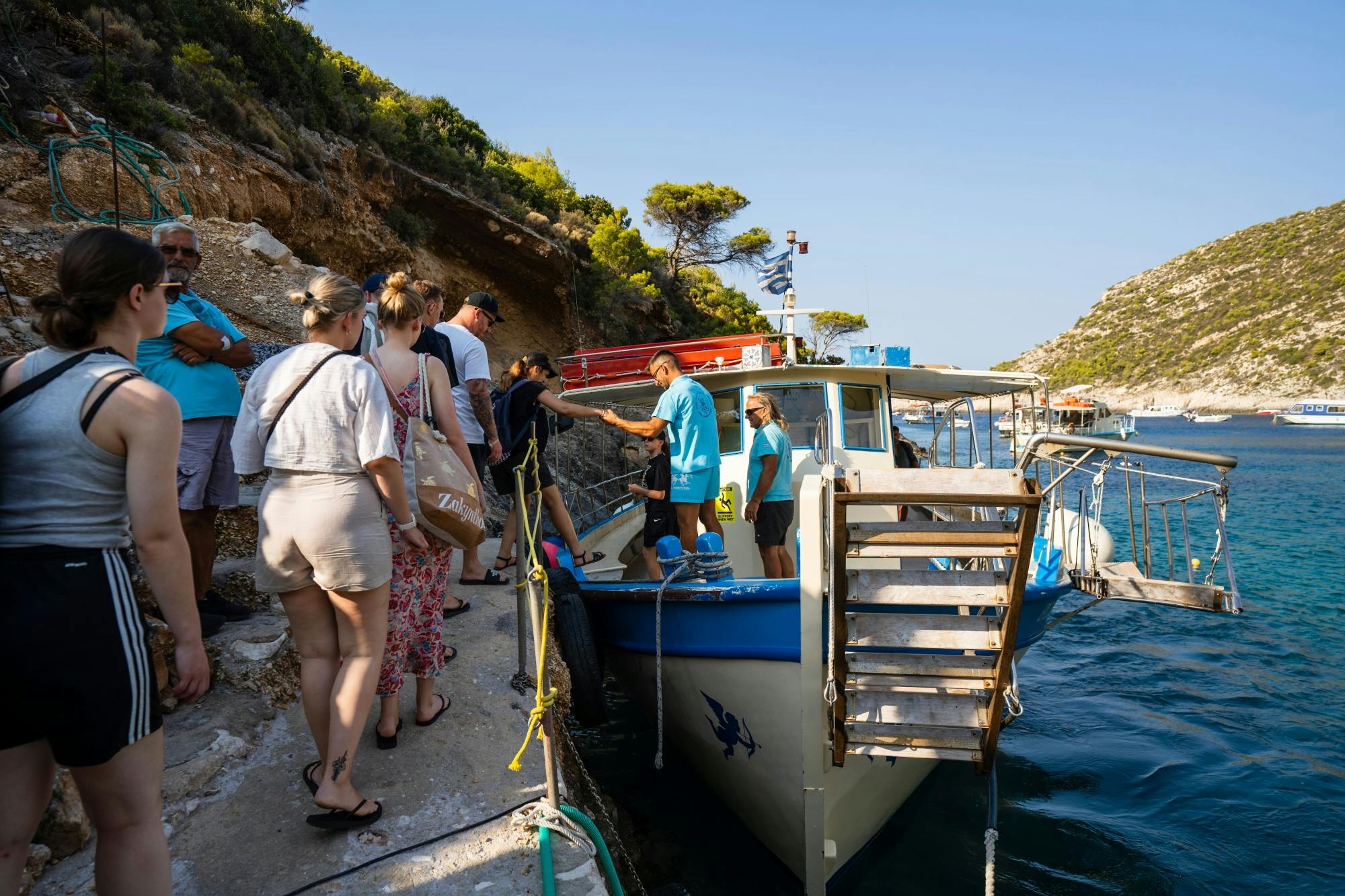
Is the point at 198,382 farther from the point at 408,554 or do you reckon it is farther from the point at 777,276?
the point at 777,276

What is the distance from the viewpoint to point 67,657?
1.63 meters

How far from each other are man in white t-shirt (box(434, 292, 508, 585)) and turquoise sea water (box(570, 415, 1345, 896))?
6.81 ft

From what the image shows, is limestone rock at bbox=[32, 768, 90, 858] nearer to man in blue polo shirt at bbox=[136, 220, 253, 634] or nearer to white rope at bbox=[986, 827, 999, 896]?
man in blue polo shirt at bbox=[136, 220, 253, 634]

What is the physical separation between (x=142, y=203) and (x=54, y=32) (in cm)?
384

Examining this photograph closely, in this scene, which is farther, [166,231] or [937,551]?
[937,551]

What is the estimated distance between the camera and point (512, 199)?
Answer: 21.0 m

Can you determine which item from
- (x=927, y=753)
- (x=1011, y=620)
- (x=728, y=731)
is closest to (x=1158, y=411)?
(x=728, y=731)

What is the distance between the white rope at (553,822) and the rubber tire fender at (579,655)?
6.83 ft

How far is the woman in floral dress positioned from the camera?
304 cm

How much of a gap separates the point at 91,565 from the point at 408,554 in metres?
1.37

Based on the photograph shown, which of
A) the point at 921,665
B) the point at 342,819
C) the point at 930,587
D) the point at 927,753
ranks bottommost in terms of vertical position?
the point at 927,753

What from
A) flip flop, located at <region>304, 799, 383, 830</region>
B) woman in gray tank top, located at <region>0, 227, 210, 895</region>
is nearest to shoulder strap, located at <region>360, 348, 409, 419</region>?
woman in gray tank top, located at <region>0, 227, 210, 895</region>

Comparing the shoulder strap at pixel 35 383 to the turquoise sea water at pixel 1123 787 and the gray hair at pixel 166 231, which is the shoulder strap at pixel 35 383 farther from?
the turquoise sea water at pixel 1123 787

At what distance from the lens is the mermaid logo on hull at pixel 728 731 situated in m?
4.48
